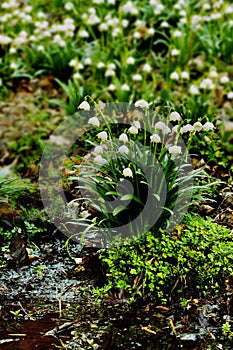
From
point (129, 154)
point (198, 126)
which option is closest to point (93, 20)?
point (129, 154)

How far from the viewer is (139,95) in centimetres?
495

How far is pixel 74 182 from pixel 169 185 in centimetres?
100

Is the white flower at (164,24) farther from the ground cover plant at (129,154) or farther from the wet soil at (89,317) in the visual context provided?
the wet soil at (89,317)

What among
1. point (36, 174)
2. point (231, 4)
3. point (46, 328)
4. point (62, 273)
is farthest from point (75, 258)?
point (231, 4)

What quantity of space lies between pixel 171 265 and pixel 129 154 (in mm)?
689

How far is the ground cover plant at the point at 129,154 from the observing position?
2781 millimetres

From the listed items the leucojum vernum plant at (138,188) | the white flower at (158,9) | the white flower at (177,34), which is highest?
the white flower at (158,9)

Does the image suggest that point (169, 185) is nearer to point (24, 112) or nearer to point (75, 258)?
point (75, 258)

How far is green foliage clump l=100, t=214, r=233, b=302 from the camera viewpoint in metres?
2.76

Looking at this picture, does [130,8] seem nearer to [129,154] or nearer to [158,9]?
[158,9]

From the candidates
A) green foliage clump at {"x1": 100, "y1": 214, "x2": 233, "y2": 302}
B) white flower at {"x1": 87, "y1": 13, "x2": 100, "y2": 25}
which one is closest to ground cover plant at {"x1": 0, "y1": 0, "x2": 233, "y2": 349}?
green foliage clump at {"x1": 100, "y1": 214, "x2": 233, "y2": 302}

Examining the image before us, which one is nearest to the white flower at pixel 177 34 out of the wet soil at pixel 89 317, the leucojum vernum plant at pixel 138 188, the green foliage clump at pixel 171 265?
the leucojum vernum plant at pixel 138 188

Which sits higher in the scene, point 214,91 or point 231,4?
point 231,4

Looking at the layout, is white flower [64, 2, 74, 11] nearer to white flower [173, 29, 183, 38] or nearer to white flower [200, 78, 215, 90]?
white flower [173, 29, 183, 38]
